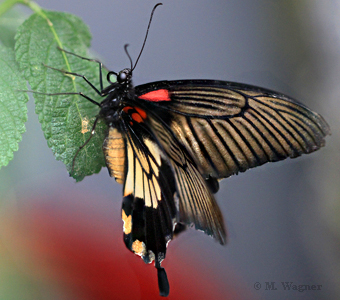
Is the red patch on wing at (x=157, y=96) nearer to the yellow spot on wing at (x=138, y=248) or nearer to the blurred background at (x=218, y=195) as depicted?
the yellow spot on wing at (x=138, y=248)

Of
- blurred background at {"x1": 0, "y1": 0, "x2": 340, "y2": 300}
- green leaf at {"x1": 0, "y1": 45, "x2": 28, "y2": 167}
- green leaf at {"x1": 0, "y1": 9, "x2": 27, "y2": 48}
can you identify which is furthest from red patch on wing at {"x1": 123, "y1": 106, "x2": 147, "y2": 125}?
blurred background at {"x1": 0, "y1": 0, "x2": 340, "y2": 300}

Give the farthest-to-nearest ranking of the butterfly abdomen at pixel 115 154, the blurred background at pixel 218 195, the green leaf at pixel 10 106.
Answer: the blurred background at pixel 218 195, the butterfly abdomen at pixel 115 154, the green leaf at pixel 10 106

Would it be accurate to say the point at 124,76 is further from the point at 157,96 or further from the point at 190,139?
the point at 190,139

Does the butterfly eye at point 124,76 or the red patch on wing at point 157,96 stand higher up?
the butterfly eye at point 124,76

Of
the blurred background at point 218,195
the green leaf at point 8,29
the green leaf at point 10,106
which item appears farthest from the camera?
the blurred background at point 218,195

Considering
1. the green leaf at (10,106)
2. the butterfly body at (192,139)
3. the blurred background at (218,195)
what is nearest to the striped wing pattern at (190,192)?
the butterfly body at (192,139)

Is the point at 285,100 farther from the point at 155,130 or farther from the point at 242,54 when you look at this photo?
the point at 242,54

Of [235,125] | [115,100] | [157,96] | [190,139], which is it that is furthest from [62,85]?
[235,125]

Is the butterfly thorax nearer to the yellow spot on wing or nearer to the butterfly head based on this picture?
the butterfly head
